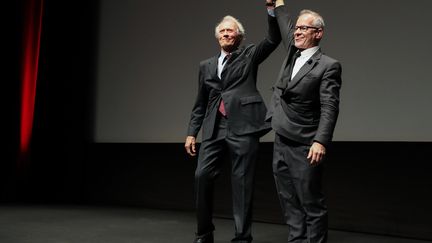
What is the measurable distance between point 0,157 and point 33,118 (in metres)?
0.42

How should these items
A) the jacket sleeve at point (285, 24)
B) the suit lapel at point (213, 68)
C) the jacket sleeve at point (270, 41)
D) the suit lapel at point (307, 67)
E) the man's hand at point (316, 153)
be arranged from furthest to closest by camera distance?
1. the suit lapel at point (213, 68)
2. the jacket sleeve at point (270, 41)
3. the jacket sleeve at point (285, 24)
4. the suit lapel at point (307, 67)
5. the man's hand at point (316, 153)

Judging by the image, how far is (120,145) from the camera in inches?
185

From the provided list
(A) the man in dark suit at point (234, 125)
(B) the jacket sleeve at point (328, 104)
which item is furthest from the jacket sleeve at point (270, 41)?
(B) the jacket sleeve at point (328, 104)

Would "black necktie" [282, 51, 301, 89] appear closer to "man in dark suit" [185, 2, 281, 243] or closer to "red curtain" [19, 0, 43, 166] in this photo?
"man in dark suit" [185, 2, 281, 243]

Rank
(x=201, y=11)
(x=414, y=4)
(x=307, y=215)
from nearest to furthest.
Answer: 1. (x=307, y=215)
2. (x=414, y=4)
3. (x=201, y=11)

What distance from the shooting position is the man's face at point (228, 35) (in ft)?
8.63

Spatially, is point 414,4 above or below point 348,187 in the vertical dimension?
above

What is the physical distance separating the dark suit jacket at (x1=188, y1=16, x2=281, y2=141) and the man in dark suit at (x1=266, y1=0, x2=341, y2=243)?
1.29ft

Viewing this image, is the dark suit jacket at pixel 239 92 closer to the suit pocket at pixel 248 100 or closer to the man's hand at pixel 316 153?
the suit pocket at pixel 248 100

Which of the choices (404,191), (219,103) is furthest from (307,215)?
(404,191)

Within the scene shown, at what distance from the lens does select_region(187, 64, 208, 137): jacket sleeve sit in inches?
110

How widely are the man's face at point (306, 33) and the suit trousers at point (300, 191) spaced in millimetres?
359

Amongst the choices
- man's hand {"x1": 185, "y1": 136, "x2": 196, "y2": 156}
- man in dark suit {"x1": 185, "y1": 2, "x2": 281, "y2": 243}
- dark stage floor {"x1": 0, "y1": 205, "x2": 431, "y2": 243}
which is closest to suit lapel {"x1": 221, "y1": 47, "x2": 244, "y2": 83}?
man in dark suit {"x1": 185, "y1": 2, "x2": 281, "y2": 243}

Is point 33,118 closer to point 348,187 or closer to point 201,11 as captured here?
point 201,11
